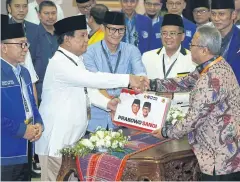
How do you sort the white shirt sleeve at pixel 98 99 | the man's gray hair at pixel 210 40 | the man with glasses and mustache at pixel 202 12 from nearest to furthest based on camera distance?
the man's gray hair at pixel 210 40 → the white shirt sleeve at pixel 98 99 → the man with glasses and mustache at pixel 202 12

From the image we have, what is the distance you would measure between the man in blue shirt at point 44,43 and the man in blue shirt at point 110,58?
1516 mm

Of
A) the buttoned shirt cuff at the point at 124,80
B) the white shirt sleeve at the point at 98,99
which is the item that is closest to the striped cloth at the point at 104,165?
the buttoned shirt cuff at the point at 124,80

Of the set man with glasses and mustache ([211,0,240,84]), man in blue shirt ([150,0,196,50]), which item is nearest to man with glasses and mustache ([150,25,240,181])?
man with glasses and mustache ([211,0,240,84])

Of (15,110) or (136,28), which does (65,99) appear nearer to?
(15,110)

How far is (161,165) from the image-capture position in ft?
16.0

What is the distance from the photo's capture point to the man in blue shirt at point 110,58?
6.05 meters

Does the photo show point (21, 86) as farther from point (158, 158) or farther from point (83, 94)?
point (158, 158)

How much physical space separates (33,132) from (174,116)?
1.26m


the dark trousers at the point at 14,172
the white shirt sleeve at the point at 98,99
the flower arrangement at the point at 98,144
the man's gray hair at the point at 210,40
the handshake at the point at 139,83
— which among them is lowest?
the dark trousers at the point at 14,172

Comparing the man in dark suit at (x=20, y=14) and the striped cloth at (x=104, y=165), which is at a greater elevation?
the man in dark suit at (x=20, y=14)

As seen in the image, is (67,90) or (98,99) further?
(98,99)

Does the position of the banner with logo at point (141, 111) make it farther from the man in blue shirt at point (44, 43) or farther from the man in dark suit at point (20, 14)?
the man in dark suit at point (20, 14)

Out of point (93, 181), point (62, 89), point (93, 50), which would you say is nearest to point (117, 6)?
point (93, 50)

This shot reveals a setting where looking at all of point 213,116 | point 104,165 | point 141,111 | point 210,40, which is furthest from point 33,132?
point 210,40
